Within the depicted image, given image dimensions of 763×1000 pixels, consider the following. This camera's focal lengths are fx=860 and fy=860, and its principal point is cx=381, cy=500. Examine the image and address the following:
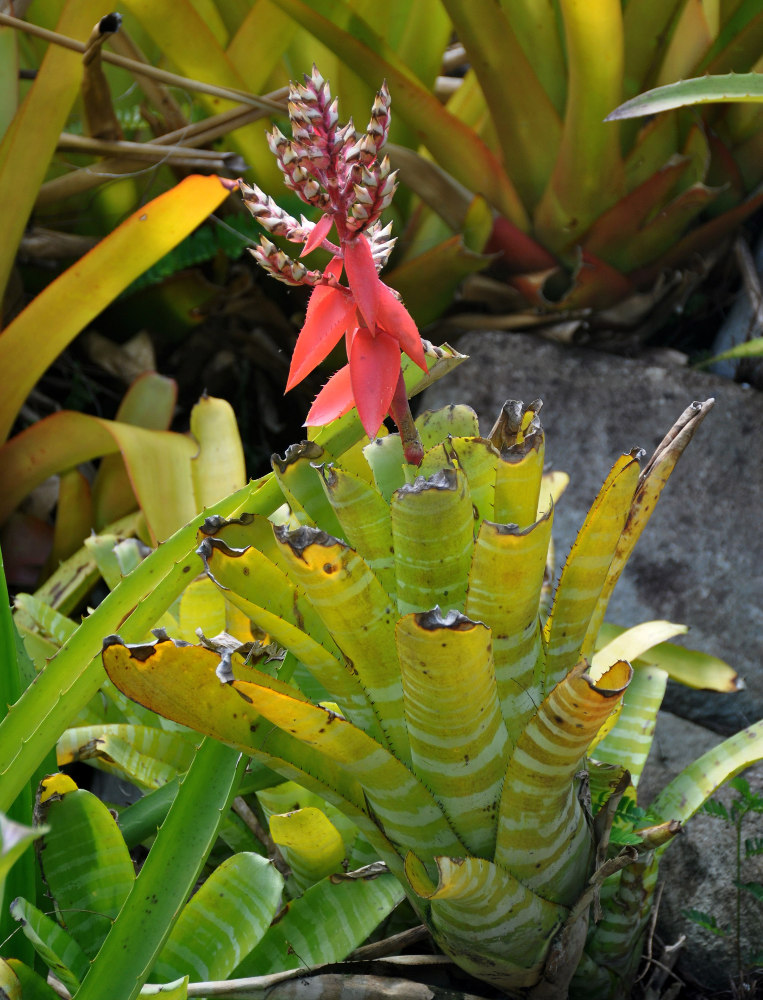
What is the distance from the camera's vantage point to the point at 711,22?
132cm

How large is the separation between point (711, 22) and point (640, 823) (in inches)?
48.1

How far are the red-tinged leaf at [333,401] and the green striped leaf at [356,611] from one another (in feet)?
0.24

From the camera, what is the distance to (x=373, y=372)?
1.63 feet

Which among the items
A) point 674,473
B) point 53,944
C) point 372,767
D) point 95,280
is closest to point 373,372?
point 372,767

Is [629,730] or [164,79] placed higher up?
[164,79]

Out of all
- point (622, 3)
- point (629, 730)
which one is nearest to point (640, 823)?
point (629, 730)

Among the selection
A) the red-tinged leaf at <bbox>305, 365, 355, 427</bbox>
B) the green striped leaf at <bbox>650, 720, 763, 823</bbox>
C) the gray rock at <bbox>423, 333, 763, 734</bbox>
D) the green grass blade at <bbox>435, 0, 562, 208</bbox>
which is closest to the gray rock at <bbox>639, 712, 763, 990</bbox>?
the green striped leaf at <bbox>650, 720, 763, 823</bbox>

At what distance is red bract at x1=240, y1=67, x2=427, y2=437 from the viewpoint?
44 centimetres

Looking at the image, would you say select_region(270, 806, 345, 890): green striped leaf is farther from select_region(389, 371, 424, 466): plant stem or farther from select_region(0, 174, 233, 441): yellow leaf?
select_region(0, 174, 233, 441): yellow leaf

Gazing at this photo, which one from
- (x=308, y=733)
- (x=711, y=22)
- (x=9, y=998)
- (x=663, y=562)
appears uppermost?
(x=711, y=22)

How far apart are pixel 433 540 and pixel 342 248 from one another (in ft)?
0.59

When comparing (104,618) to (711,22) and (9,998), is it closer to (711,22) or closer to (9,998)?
(9,998)

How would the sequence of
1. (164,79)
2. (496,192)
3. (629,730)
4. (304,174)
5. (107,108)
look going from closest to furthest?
(304,174) → (629,730) → (164,79) → (107,108) → (496,192)

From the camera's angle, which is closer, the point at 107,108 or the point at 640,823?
the point at 640,823
